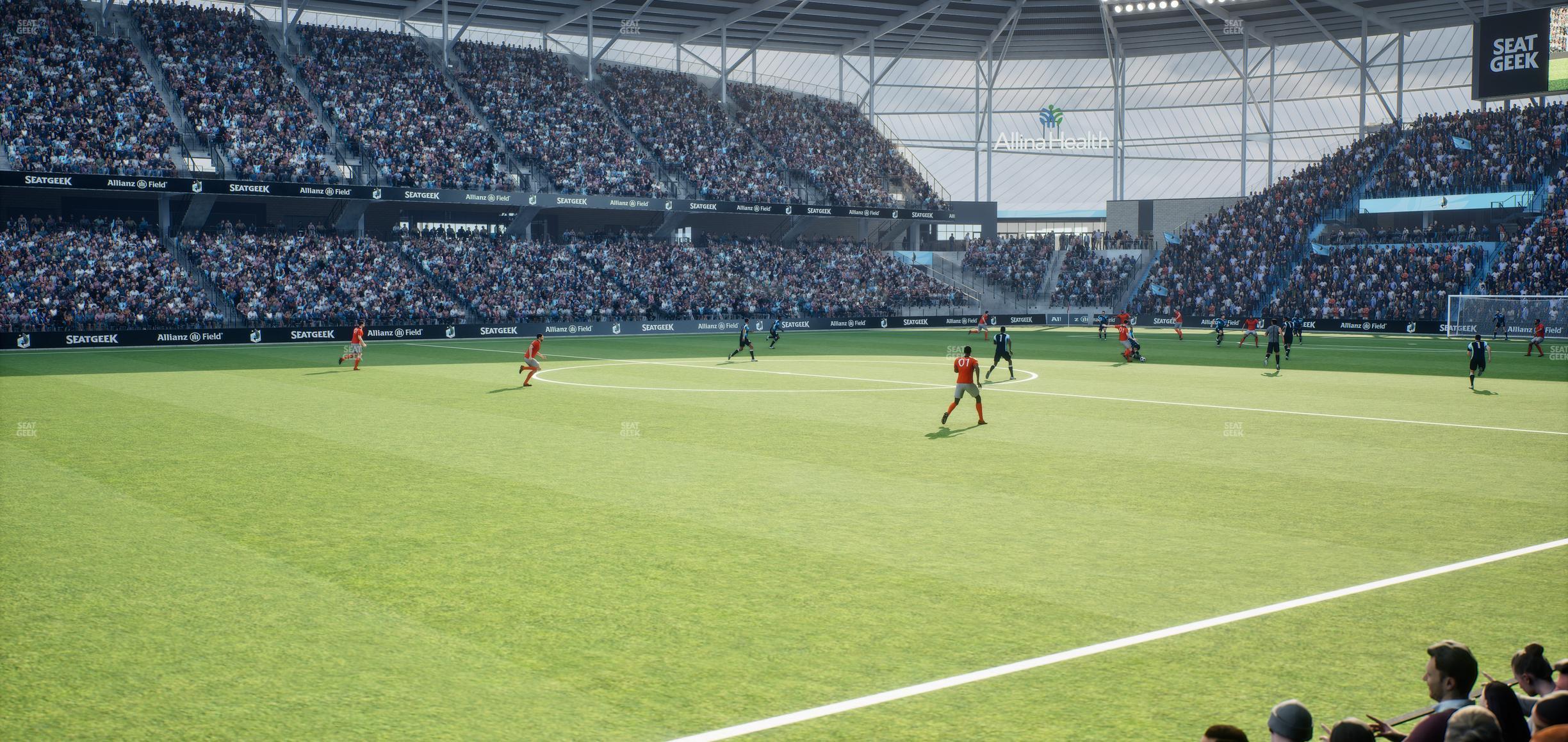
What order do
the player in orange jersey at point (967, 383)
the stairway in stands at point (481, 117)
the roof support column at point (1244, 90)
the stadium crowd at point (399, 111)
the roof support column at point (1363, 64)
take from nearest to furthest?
1. the player in orange jersey at point (967, 383)
2. the stadium crowd at point (399, 111)
3. the stairway in stands at point (481, 117)
4. the roof support column at point (1363, 64)
5. the roof support column at point (1244, 90)

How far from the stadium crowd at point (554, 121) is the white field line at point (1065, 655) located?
2185 inches

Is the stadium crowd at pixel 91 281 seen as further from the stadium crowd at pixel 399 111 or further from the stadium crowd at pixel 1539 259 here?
the stadium crowd at pixel 1539 259

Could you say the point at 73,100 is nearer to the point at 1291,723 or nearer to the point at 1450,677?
the point at 1291,723

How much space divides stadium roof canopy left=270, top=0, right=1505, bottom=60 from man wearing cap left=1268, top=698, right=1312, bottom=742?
6259 centimetres

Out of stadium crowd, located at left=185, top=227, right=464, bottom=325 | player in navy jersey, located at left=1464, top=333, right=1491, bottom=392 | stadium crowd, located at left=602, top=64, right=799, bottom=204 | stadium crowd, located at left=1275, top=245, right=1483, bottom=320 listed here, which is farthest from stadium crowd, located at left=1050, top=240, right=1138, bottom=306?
player in navy jersey, located at left=1464, top=333, right=1491, bottom=392

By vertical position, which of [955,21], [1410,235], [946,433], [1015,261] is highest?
[955,21]

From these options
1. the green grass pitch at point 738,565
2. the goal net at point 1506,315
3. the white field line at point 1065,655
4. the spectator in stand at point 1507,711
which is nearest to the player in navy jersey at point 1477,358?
the green grass pitch at point 738,565

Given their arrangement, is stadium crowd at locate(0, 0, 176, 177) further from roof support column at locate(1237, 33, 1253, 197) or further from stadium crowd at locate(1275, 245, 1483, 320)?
roof support column at locate(1237, 33, 1253, 197)

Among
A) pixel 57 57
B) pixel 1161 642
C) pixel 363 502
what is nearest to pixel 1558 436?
pixel 1161 642

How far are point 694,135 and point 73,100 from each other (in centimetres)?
3206

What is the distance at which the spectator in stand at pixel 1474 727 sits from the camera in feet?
13.9

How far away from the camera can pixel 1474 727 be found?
426cm

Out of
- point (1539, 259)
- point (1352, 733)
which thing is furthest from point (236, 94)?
point (1539, 259)

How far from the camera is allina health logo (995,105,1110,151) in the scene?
3524 inches
